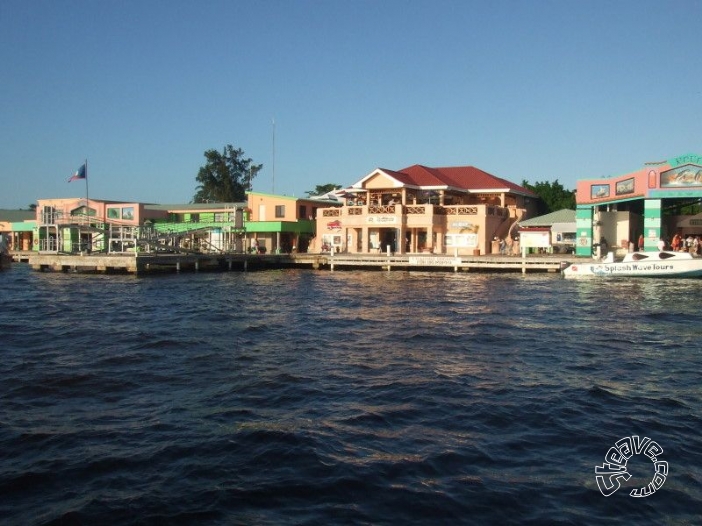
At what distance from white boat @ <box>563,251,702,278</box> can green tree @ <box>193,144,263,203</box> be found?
2340 inches

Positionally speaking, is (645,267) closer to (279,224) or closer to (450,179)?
(450,179)

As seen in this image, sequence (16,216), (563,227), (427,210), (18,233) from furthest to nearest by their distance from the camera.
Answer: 1. (16,216)
2. (18,233)
3. (563,227)
4. (427,210)

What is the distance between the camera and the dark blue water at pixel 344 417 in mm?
7355

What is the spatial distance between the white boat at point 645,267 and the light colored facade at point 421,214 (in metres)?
12.4

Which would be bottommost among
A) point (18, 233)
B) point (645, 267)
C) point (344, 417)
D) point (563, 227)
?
point (344, 417)

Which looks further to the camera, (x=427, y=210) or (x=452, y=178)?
(x=452, y=178)

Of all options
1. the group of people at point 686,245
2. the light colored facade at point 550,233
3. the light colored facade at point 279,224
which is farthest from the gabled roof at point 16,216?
the group of people at point 686,245

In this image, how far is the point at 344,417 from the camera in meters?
10.3

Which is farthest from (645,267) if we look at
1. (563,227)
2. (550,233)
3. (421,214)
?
(421,214)

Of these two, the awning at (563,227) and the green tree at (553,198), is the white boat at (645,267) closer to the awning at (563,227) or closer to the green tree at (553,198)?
the awning at (563,227)

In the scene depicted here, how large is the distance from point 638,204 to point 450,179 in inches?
611

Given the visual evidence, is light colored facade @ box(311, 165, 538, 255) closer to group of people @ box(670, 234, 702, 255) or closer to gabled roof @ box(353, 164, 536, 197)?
gabled roof @ box(353, 164, 536, 197)

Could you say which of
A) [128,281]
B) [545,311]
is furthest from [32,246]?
[545,311]

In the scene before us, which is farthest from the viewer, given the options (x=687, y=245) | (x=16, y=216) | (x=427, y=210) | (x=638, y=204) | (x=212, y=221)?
Answer: (x=16, y=216)
